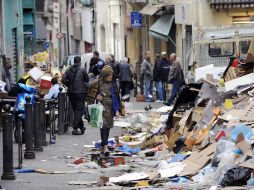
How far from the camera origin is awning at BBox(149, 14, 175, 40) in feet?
162

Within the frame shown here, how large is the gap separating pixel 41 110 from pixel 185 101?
3.61 meters

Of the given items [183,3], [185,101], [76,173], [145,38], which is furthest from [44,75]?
[145,38]

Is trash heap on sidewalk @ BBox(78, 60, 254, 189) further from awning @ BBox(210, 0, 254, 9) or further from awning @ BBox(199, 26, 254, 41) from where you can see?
awning @ BBox(210, 0, 254, 9)

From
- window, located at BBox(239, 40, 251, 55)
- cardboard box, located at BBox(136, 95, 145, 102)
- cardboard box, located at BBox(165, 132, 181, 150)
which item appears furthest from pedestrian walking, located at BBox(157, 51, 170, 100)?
cardboard box, located at BBox(165, 132, 181, 150)

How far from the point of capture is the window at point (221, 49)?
2947 cm

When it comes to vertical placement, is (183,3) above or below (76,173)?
above

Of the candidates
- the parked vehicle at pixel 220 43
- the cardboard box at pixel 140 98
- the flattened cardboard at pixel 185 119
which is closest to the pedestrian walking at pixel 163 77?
the cardboard box at pixel 140 98

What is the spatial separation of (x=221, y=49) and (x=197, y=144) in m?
11.3

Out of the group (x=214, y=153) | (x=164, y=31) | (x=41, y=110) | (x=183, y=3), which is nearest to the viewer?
(x=214, y=153)

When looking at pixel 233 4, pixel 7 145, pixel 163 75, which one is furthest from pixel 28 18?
pixel 7 145

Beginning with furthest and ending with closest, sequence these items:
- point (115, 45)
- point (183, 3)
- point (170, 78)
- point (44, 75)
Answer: point (115, 45), point (183, 3), point (170, 78), point (44, 75)

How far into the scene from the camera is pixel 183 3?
44875mm

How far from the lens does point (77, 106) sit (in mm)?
24828

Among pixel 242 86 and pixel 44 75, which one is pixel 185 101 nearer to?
pixel 242 86
